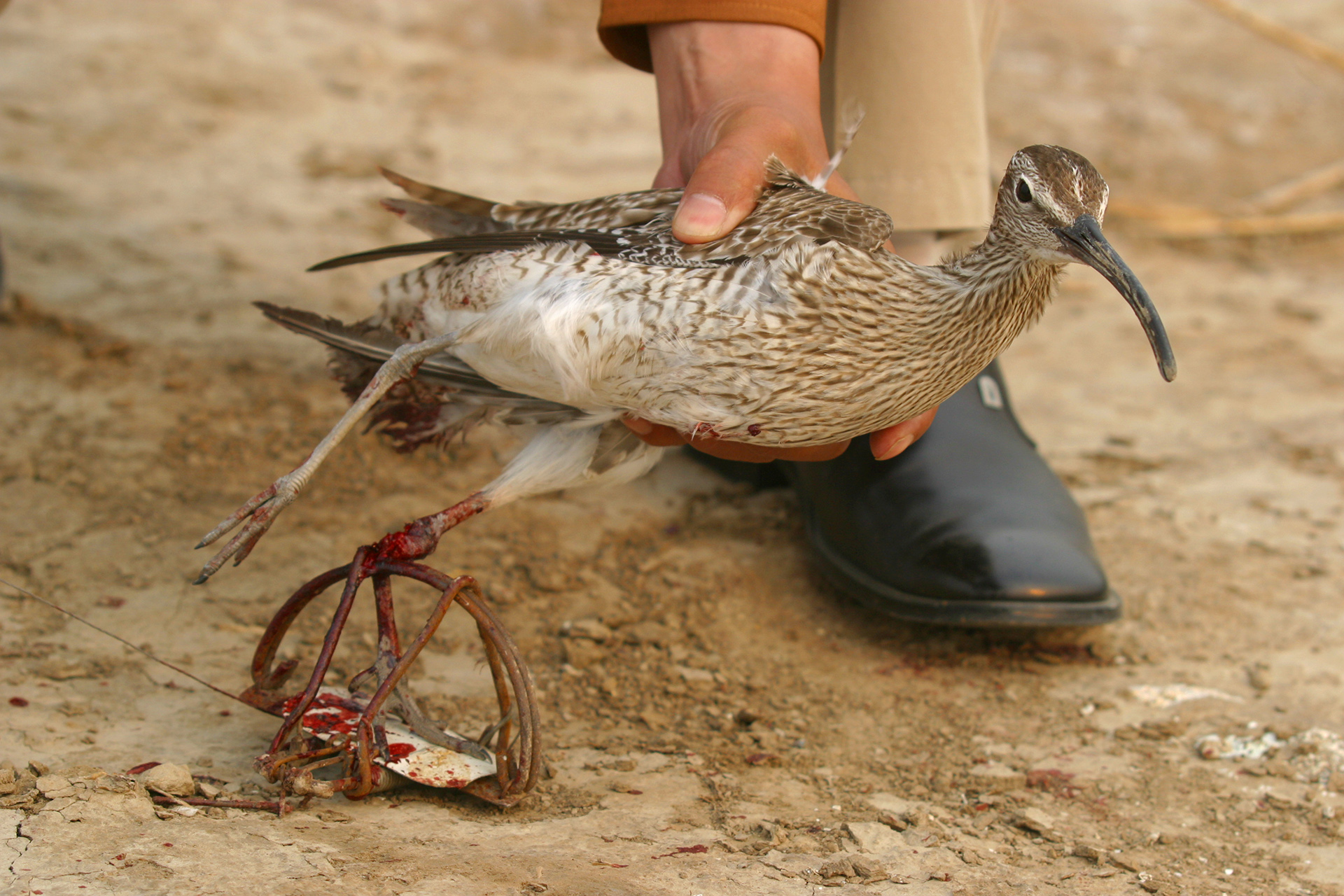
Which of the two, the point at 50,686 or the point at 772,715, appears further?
the point at 772,715

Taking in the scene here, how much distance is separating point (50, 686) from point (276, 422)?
4.92 feet

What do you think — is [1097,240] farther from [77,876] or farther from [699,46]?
[77,876]

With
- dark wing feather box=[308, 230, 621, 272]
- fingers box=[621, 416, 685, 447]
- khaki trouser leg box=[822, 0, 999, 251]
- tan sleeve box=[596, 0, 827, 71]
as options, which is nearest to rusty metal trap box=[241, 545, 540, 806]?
fingers box=[621, 416, 685, 447]

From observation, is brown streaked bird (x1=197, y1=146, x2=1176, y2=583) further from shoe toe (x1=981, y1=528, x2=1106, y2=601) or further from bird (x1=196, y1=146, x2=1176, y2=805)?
shoe toe (x1=981, y1=528, x2=1106, y2=601)

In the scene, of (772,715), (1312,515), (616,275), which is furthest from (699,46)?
(1312,515)

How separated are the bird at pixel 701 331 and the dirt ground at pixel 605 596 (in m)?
0.31

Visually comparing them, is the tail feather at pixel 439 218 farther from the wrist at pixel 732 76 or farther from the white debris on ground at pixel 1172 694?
the white debris on ground at pixel 1172 694

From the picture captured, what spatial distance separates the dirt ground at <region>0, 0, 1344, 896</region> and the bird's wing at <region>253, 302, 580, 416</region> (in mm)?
647

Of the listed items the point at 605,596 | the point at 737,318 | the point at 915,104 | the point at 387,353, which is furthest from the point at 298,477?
the point at 915,104

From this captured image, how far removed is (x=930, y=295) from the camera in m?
2.38

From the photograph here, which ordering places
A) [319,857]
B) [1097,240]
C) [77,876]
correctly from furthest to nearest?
1. [1097,240]
2. [319,857]
3. [77,876]

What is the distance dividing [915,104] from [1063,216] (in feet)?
4.30

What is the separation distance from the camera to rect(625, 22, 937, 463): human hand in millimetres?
2557

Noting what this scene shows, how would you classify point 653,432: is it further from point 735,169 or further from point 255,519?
point 255,519
